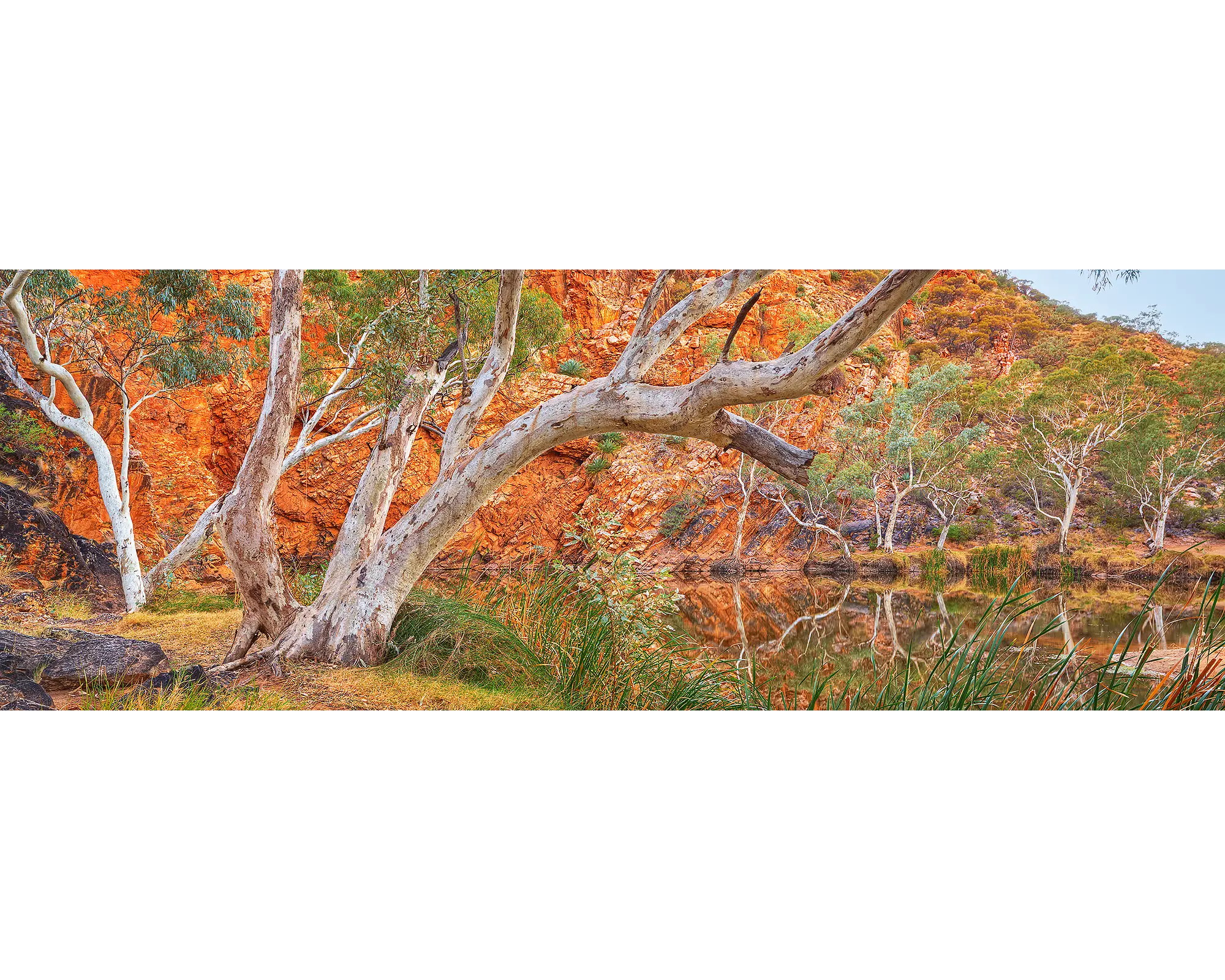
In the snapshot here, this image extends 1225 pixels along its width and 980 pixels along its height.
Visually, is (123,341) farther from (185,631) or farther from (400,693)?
(400,693)

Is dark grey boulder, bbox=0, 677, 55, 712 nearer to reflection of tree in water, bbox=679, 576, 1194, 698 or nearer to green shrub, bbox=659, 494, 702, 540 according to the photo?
reflection of tree in water, bbox=679, 576, 1194, 698

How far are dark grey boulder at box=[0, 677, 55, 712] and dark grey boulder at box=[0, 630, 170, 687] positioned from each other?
23mm

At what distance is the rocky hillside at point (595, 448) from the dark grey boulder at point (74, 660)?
3.37ft

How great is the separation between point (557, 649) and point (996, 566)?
3.09 metres

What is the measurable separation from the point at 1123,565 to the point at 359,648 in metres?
3.83

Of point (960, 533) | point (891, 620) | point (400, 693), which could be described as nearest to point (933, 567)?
point (960, 533)

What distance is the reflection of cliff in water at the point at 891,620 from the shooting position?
2.80 m

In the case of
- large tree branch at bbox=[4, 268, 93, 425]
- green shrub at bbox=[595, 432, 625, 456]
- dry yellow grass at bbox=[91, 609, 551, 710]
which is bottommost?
dry yellow grass at bbox=[91, 609, 551, 710]

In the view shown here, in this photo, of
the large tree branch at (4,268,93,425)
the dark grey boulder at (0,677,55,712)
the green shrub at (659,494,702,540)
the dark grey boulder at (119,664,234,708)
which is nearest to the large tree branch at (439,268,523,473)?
the dark grey boulder at (119,664,234,708)

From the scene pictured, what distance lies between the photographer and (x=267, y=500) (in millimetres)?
3455

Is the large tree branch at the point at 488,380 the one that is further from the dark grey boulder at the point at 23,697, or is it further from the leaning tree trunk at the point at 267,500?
the dark grey boulder at the point at 23,697

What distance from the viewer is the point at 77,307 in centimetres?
420

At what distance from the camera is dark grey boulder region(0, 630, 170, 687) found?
8.96ft
